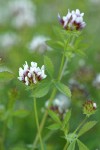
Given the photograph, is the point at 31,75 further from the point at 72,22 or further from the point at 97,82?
the point at 97,82

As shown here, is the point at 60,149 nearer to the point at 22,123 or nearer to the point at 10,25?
the point at 22,123

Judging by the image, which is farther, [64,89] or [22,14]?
[22,14]

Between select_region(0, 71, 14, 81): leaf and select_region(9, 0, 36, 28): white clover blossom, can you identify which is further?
select_region(9, 0, 36, 28): white clover blossom

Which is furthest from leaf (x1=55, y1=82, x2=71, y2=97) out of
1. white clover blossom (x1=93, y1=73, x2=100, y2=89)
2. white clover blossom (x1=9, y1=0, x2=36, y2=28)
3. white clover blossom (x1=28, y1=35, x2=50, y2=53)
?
white clover blossom (x1=9, y1=0, x2=36, y2=28)

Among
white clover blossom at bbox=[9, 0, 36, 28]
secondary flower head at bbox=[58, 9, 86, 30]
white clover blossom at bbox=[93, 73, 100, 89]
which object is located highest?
white clover blossom at bbox=[9, 0, 36, 28]

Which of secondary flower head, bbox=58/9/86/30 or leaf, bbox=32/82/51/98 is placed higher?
secondary flower head, bbox=58/9/86/30

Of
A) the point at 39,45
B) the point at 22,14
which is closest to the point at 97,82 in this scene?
the point at 39,45

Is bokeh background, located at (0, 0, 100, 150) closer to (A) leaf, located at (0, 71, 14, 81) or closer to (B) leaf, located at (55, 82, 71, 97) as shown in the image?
(A) leaf, located at (0, 71, 14, 81)

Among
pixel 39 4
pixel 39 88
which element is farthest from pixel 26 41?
pixel 39 88
